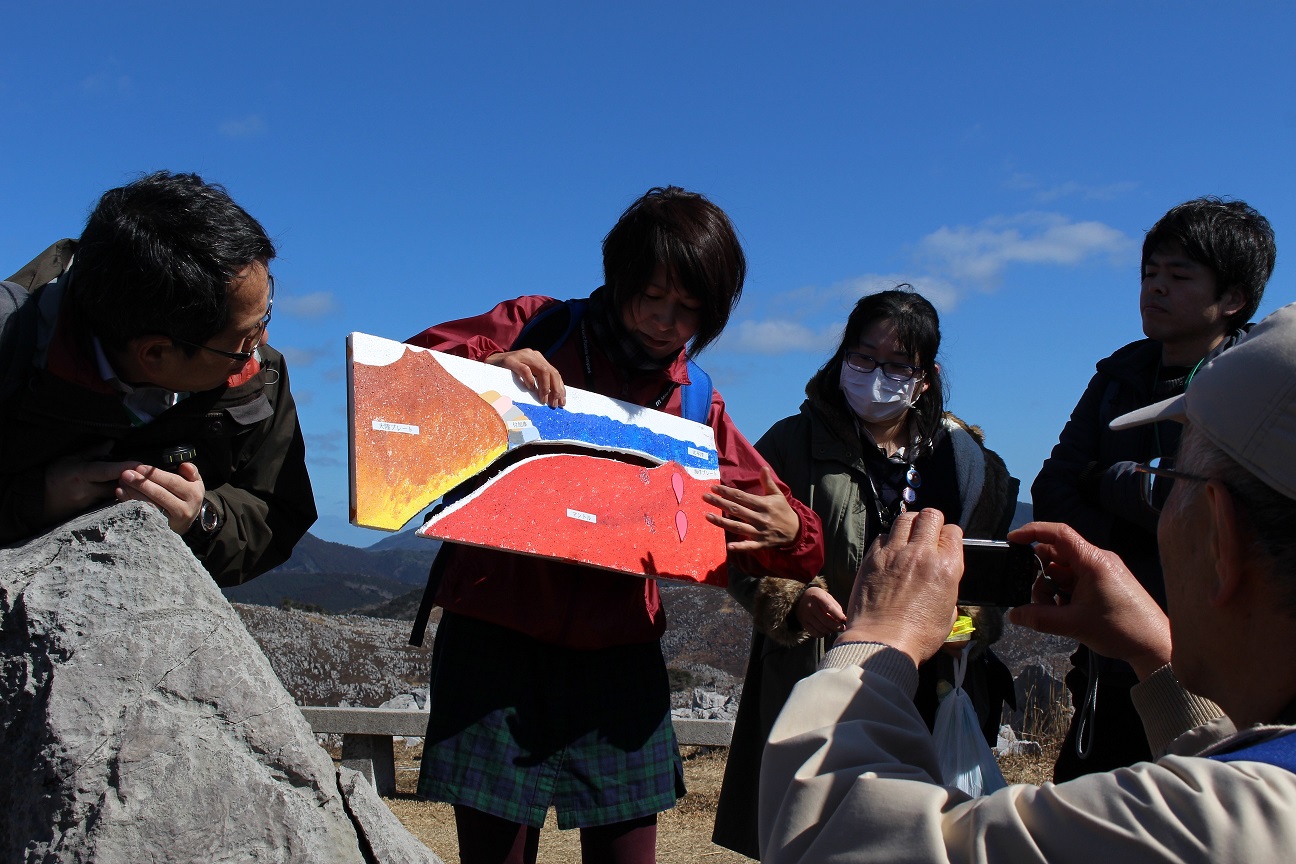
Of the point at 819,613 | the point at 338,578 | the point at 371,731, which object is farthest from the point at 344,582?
the point at 819,613

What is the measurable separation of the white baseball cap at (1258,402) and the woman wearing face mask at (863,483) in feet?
6.42

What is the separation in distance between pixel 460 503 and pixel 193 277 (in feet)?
2.33

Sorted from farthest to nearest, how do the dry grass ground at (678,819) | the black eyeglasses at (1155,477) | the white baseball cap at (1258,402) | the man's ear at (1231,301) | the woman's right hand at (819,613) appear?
1. the dry grass ground at (678,819)
2. the man's ear at (1231,301)
3. the woman's right hand at (819,613)
4. the black eyeglasses at (1155,477)
5. the white baseball cap at (1258,402)

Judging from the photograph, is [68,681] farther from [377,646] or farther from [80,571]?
[377,646]

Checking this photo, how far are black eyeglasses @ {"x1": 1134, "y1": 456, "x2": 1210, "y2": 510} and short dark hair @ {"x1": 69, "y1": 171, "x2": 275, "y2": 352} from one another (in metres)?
1.69

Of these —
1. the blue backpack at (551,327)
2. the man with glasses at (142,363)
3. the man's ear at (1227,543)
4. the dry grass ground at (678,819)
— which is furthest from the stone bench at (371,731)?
the man's ear at (1227,543)

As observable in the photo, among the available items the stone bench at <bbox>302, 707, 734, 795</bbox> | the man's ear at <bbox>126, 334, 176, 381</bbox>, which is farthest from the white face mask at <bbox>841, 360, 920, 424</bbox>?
the stone bench at <bbox>302, 707, 734, 795</bbox>

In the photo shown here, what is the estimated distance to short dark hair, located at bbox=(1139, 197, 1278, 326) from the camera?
11.4 feet

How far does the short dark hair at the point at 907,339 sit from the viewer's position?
11.9 feet

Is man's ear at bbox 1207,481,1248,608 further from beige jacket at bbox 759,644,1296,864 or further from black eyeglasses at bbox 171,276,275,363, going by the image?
black eyeglasses at bbox 171,276,275,363

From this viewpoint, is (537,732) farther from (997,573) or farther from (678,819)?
(678,819)

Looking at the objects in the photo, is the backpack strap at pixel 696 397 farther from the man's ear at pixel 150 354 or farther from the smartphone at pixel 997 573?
the man's ear at pixel 150 354

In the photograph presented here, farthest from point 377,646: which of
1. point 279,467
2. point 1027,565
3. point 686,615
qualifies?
point 1027,565

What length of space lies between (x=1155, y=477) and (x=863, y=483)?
37.2 inches
